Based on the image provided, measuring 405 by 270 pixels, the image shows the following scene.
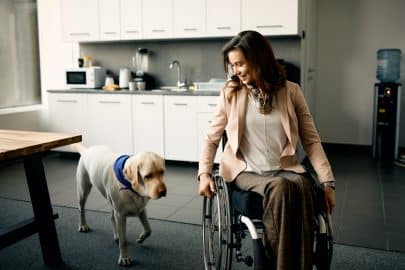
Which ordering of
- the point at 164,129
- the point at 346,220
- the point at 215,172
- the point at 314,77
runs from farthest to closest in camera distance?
1. the point at 314,77
2. the point at 164,129
3. the point at 346,220
4. the point at 215,172

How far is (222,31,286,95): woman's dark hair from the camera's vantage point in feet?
6.11

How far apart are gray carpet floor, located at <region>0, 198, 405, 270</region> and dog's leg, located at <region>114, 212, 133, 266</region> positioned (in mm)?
39

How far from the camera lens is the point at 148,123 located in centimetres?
466

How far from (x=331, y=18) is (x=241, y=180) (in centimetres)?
405

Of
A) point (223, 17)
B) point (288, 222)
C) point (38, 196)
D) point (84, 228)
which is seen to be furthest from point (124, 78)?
point (288, 222)

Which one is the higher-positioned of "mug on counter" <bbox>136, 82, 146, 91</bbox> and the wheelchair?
"mug on counter" <bbox>136, 82, 146, 91</bbox>

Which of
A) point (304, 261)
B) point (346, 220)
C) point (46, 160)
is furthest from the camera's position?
point (46, 160)

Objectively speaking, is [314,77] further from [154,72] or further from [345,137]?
[154,72]

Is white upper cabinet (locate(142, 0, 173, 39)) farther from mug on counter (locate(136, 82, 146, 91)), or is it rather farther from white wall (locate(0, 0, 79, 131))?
white wall (locate(0, 0, 79, 131))

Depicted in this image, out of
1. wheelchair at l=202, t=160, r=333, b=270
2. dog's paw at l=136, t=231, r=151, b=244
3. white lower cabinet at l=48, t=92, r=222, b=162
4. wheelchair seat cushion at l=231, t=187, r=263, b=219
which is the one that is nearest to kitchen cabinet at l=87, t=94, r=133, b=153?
white lower cabinet at l=48, t=92, r=222, b=162

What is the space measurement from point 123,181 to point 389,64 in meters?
3.79

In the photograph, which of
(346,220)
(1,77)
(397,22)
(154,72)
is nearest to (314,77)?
(397,22)

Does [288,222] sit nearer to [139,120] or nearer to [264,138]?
→ [264,138]

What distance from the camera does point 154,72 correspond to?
17.1ft
